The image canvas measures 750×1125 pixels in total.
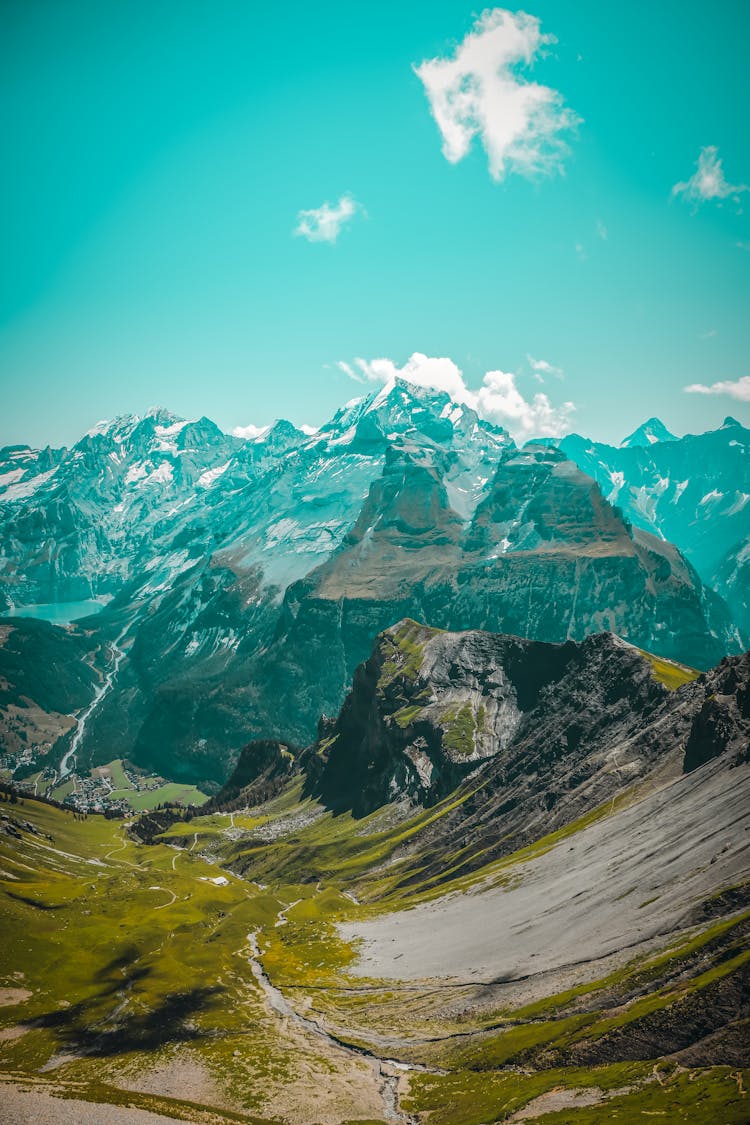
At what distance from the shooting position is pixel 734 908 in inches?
4131

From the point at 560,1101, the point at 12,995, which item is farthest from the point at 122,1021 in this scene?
the point at 560,1101

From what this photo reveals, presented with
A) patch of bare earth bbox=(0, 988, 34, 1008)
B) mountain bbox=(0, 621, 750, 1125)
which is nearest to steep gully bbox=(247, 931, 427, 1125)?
mountain bbox=(0, 621, 750, 1125)

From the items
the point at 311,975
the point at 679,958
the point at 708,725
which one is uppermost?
the point at 708,725

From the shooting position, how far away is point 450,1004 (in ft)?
417

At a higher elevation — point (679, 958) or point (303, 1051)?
point (679, 958)

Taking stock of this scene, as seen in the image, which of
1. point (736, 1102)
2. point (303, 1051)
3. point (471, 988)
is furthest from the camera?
point (471, 988)

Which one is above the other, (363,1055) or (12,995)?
(12,995)

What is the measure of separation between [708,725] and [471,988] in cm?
9037

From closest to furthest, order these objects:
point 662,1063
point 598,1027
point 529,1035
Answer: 1. point 662,1063
2. point 598,1027
3. point 529,1035

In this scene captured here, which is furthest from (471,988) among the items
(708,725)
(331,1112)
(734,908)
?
(708,725)

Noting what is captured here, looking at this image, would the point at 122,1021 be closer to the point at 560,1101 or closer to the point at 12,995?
the point at 12,995

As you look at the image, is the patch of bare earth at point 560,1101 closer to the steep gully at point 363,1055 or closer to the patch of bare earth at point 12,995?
the steep gully at point 363,1055

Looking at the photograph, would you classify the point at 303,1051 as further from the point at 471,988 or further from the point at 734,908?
the point at 734,908

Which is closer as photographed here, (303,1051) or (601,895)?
(303,1051)
